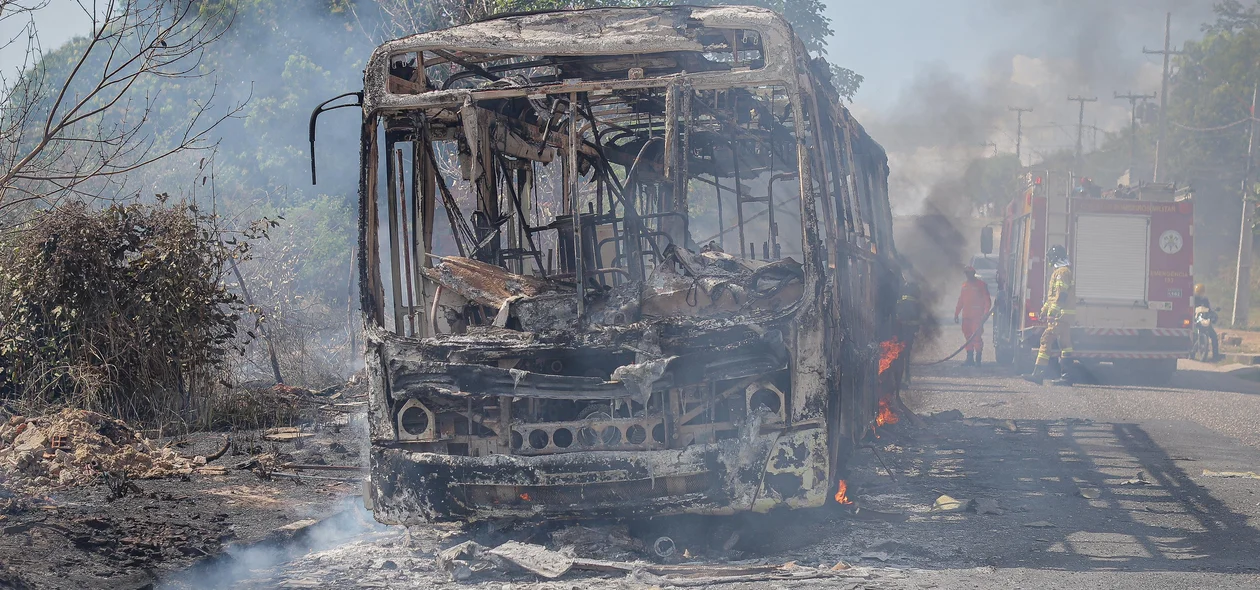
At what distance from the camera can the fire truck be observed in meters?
14.6

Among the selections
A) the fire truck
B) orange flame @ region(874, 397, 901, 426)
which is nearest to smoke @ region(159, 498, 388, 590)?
orange flame @ region(874, 397, 901, 426)

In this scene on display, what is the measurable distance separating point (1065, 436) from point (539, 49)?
20.7 feet

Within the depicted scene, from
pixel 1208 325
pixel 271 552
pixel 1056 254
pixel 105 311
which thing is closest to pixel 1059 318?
pixel 1056 254

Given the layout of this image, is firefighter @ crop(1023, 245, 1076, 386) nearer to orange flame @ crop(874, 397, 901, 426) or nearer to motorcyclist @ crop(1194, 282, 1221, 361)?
orange flame @ crop(874, 397, 901, 426)

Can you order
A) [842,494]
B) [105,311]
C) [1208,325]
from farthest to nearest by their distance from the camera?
[1208,325], [105,311], [842,494]

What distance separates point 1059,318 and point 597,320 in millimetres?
10884

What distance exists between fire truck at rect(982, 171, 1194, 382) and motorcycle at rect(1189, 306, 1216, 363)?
5941 mm

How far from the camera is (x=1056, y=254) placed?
14.8 metres

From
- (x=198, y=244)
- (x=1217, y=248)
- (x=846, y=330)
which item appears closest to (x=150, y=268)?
(x=198, y=244)

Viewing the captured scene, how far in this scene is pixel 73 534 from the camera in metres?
5.38

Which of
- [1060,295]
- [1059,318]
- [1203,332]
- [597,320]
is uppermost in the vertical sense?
[597,320]

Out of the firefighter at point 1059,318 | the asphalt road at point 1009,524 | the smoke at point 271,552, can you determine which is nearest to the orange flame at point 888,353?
the asphalt road at point 1009,524

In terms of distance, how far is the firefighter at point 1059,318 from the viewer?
567 inches

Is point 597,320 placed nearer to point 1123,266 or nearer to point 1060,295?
point 1060,295
